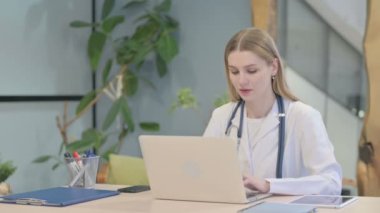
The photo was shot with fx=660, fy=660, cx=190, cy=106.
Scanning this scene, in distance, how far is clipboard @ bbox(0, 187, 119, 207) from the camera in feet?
7.25

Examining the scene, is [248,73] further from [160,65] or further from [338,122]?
[160,65]

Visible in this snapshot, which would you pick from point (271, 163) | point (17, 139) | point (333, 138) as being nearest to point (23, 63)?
point (17, 139)

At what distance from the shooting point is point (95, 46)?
465cm

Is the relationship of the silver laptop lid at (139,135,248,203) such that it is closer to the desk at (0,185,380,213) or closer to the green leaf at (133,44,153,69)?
the desk at (0,185,380,213)

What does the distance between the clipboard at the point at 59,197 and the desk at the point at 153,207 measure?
3 centimetres

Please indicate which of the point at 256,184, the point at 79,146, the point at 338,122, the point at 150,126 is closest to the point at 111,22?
the point at 150,126

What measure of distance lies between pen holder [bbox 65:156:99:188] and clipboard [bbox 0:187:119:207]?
8 cm

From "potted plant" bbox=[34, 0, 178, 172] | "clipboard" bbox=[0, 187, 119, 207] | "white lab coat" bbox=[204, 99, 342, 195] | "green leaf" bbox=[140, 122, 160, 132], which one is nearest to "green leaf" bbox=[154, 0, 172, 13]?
"potted plant" bbox=[34, 0, 178, 172]

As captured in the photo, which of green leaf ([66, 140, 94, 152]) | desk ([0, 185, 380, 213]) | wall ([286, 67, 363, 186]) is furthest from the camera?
green leaf ([66, 140, 94, 152])

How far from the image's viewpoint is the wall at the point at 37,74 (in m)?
4.41

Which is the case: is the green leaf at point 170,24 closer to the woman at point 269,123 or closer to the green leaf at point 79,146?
the green leaf at point 79,146

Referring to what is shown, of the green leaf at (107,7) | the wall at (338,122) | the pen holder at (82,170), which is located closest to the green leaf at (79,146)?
the green leaf at (107,7)

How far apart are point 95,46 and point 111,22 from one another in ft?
0.74

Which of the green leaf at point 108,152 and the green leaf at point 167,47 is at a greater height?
the green leaf at point 167,47
